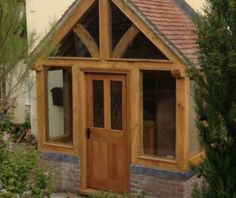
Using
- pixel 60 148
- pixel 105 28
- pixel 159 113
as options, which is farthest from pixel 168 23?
pixel 60 148

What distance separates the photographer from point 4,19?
6.63 metres

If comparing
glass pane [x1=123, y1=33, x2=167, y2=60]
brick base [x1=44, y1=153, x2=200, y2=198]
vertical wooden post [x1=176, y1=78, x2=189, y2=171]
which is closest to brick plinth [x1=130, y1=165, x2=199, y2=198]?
brick base [x1=44, y1=153, x2=200, y2=198]

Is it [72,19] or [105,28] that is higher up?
[72,19]

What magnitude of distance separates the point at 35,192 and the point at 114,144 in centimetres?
355

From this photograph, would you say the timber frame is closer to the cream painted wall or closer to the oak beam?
Answer: the oak beam

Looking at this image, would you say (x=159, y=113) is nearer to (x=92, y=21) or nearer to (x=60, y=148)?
(x=92, y=21)

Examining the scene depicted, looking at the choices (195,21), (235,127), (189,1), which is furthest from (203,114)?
(189,1)

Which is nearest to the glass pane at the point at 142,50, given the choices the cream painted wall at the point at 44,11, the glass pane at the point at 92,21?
→ the glass pane at the point at 92,21

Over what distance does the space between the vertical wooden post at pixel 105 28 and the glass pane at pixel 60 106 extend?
1065mm

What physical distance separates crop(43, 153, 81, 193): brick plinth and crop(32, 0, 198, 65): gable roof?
103 inches

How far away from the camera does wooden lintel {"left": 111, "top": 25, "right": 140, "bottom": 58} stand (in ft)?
28.8

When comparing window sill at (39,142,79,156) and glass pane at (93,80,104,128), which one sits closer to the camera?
glass pane at (93,80,104,128)

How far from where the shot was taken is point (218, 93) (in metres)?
5.22

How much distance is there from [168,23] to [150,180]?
9.53 ft
